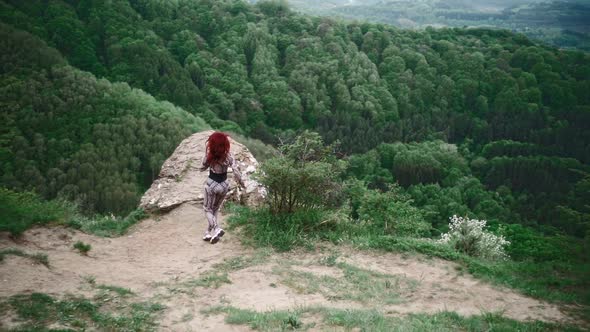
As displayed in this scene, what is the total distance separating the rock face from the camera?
11.7 metres

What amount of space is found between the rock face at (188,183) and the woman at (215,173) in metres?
1.60

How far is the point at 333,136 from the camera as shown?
9869cm

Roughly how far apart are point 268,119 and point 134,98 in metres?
35.4

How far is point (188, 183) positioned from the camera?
41.5 ft

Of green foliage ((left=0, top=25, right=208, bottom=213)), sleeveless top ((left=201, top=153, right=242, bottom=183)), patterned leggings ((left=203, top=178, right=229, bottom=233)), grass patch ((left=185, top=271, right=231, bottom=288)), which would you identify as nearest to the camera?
grass patch ((left=185, top=271, right=231, bottom=288))

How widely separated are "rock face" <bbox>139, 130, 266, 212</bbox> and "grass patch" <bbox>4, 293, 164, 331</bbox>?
5.16 m

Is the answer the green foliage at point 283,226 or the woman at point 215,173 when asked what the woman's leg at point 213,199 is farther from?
the green foliage at point 283,226

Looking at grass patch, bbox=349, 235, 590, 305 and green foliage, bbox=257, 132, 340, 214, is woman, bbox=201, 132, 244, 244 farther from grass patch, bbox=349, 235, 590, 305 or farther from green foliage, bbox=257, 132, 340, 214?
grass patch, bbox=349, 235, 590, 305

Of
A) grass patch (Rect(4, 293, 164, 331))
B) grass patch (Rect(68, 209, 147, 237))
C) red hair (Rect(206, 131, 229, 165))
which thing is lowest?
grass patch (Rect(68, 209, 147, 237))

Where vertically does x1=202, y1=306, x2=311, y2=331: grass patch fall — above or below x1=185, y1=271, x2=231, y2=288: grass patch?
above

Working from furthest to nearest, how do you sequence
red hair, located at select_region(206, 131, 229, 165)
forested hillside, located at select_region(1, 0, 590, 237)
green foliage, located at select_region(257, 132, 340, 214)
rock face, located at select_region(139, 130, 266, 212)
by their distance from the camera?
forested hillside, located at select_region(1, 0, 590, 237) < rock face, located at select_region(139, 130, 266, 212) < green foliage, located at select_region(257, 132, 340, 214) < red hair, located at select_region(206, 131, 229, 165)

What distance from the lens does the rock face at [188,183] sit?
38.5ft

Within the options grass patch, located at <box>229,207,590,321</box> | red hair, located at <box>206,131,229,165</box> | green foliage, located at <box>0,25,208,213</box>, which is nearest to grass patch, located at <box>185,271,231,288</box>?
grass patch, located at <box>229,207,590,321</box>

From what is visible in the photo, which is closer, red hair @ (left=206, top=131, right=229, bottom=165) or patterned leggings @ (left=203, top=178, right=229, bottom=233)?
red hair @ (left=206, top=131, right=229, bottom=165)
